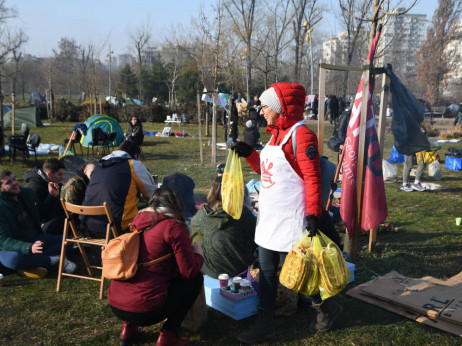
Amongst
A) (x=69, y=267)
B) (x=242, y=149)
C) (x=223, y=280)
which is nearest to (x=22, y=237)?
(x=69, y=267)

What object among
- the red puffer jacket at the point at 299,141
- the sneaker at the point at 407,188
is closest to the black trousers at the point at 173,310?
the red puffer jacket at the point at 299,141

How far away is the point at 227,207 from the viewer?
10.4ft

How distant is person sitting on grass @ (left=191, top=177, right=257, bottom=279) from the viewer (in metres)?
3.66

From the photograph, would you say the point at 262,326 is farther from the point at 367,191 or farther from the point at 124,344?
the point at 367,191

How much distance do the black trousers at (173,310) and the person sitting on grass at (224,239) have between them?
729 millimetres

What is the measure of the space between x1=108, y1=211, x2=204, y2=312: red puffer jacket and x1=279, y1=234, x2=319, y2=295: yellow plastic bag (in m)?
0.65

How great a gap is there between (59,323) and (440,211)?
5962 mm

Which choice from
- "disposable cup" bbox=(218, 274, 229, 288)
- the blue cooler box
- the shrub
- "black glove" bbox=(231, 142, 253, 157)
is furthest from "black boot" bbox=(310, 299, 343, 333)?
the shrub

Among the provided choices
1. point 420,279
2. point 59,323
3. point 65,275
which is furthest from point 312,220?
point 65,275

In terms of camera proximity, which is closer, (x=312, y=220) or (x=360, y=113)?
(x=312, y=220)

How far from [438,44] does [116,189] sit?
34.9m

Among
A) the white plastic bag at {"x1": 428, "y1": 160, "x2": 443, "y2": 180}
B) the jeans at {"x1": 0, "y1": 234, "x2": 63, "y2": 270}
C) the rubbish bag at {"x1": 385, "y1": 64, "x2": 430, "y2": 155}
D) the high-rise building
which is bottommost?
the jeans at {"x1": 0, "y1": 234, "x2": 63, "y2": 270}

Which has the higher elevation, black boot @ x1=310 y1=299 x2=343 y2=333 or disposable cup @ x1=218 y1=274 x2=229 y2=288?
disposable cup @ x1=218 y1=274 x2=229 y2=288

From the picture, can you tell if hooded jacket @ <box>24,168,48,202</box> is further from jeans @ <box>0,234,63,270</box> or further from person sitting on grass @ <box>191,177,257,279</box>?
person sitting on grass @ <box>191,177,257,279</box>
